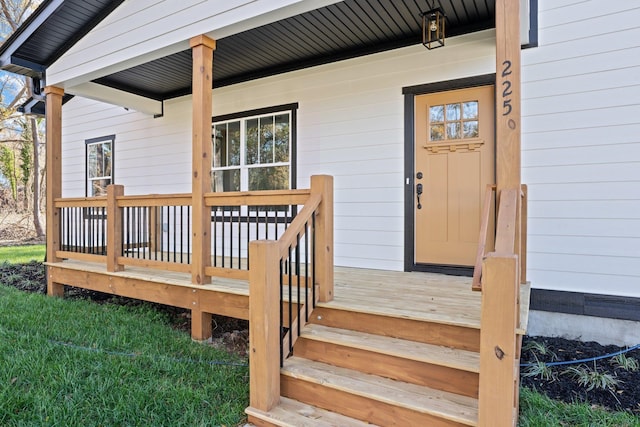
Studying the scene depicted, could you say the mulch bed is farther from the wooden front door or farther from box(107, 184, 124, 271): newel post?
box(107, 184, 124, 271): newel post

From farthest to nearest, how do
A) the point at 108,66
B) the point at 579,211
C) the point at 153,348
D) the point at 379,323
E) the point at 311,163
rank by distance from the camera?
the point at 311,163 → the point at 108,66 → the point at 579,211 → the point at 153,348 → the point at 379,323

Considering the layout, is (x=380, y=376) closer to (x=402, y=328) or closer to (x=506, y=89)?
(x=402, y=328)

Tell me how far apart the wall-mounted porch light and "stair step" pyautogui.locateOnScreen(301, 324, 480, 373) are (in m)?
2.83

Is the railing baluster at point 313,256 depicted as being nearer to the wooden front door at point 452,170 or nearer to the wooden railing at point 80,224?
the wooden front door at point 452,170

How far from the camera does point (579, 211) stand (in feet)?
11.5

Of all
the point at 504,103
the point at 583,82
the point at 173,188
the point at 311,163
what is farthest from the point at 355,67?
the point at 173,188

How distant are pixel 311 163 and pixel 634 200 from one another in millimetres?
3290

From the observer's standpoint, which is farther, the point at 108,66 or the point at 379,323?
the point at 108,66

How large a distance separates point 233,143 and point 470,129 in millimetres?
3288

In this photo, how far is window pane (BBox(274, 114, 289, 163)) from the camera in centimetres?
521

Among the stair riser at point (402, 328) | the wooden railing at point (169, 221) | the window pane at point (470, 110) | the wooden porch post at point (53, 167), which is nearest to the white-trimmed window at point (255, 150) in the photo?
the wooden railing at point (169, 221)

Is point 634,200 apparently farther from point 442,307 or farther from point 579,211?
point 442,307

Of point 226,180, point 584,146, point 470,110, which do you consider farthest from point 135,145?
point 584,146

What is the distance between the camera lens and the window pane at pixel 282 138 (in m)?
5.21
